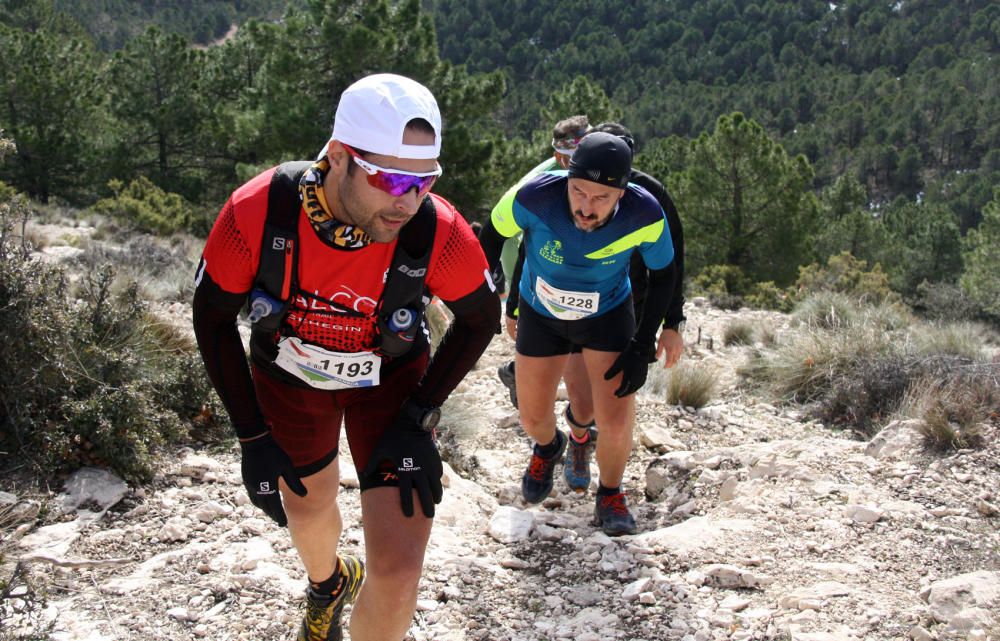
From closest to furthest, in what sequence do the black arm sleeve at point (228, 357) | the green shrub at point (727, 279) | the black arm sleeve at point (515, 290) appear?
the black arm sleeve at point (228, 357), the black arm sleeve at point (515, 290), the green shrub at point (727, 279)

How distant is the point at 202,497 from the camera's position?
418 centimetres

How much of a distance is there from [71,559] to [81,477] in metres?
0.69

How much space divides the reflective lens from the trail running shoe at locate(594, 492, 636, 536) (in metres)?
2.61

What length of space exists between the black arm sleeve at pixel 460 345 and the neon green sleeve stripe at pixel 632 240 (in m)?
1.40

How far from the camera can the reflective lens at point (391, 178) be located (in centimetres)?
236

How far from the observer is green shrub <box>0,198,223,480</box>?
4.18 m

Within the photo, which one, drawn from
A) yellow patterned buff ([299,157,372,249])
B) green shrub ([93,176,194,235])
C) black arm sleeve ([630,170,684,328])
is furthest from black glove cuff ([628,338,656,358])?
green shrub ([93,176,194,235])

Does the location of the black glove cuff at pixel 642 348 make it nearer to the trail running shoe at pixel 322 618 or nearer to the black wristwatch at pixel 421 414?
the black wristwatch at pixel 421 414

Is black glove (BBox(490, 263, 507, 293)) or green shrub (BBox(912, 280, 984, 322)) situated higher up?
black glove (BBox(490, 263, 507, 293))

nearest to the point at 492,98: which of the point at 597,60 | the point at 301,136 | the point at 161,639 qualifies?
the point at 301,136

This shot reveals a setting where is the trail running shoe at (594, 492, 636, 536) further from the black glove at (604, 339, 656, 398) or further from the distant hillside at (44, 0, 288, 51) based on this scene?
the distant hillside at (44, 0, 288, 51)

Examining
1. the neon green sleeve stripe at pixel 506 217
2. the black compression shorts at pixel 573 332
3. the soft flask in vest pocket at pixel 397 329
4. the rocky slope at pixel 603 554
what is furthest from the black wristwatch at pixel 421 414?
the neon green sleeve stripe at pixel 506 217

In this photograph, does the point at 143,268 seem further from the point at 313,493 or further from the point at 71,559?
the point at 313,493

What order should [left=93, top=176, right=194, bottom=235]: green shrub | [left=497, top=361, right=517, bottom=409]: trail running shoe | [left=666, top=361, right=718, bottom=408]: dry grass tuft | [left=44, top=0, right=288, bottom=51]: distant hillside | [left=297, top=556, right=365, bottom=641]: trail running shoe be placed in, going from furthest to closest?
[left=44, top=0, right=288, bottom=51]: distant hillside < [left=93, top=176, right=194, bottom=235]: green shrub < [left=666, top=361, right=718, bottom=408]: dry grass tuft < [left=497, top=361, right=517, bottom=409]: trail running shoe < [left=297, top=556, right=365, bottom=641]: trail running shoe
